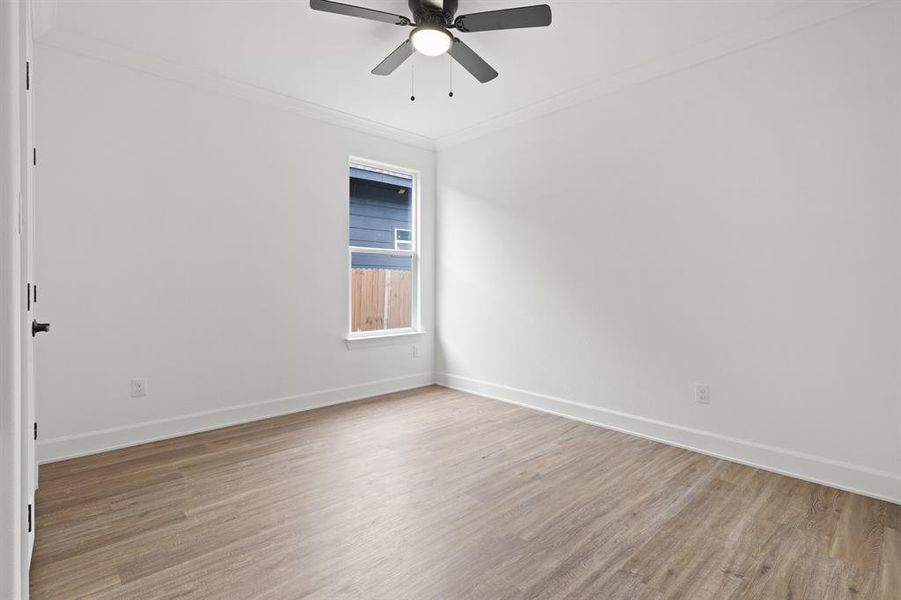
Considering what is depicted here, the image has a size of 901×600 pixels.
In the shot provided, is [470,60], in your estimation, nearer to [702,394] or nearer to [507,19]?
[507,19]

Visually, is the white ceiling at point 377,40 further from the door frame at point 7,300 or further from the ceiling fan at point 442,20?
the door frame at point 7,300

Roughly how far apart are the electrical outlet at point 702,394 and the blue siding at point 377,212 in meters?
2.95

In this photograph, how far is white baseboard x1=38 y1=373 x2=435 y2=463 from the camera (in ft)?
9.45

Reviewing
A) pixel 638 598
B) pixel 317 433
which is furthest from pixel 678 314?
pixel 317 433

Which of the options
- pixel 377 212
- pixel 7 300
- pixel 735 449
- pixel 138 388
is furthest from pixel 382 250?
pixel 7 300

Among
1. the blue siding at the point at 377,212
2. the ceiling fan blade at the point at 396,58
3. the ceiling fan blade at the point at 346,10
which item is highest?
the ceiling fan blade at the point at 346,10

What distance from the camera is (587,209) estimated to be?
3.68 meters

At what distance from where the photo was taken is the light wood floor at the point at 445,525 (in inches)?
67.7

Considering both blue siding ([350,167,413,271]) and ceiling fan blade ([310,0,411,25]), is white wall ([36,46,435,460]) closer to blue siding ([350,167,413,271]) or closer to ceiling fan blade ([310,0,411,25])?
blue siding ([350,167,413,271])

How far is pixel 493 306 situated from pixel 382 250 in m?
1.26

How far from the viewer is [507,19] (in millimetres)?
2355

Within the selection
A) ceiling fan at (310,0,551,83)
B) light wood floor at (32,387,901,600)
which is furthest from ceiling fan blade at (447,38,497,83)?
light wood floor at (32,387,901,600)

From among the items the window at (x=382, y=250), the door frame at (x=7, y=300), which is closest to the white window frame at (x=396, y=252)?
the window at (x=382, y=250)

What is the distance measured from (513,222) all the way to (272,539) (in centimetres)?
317
